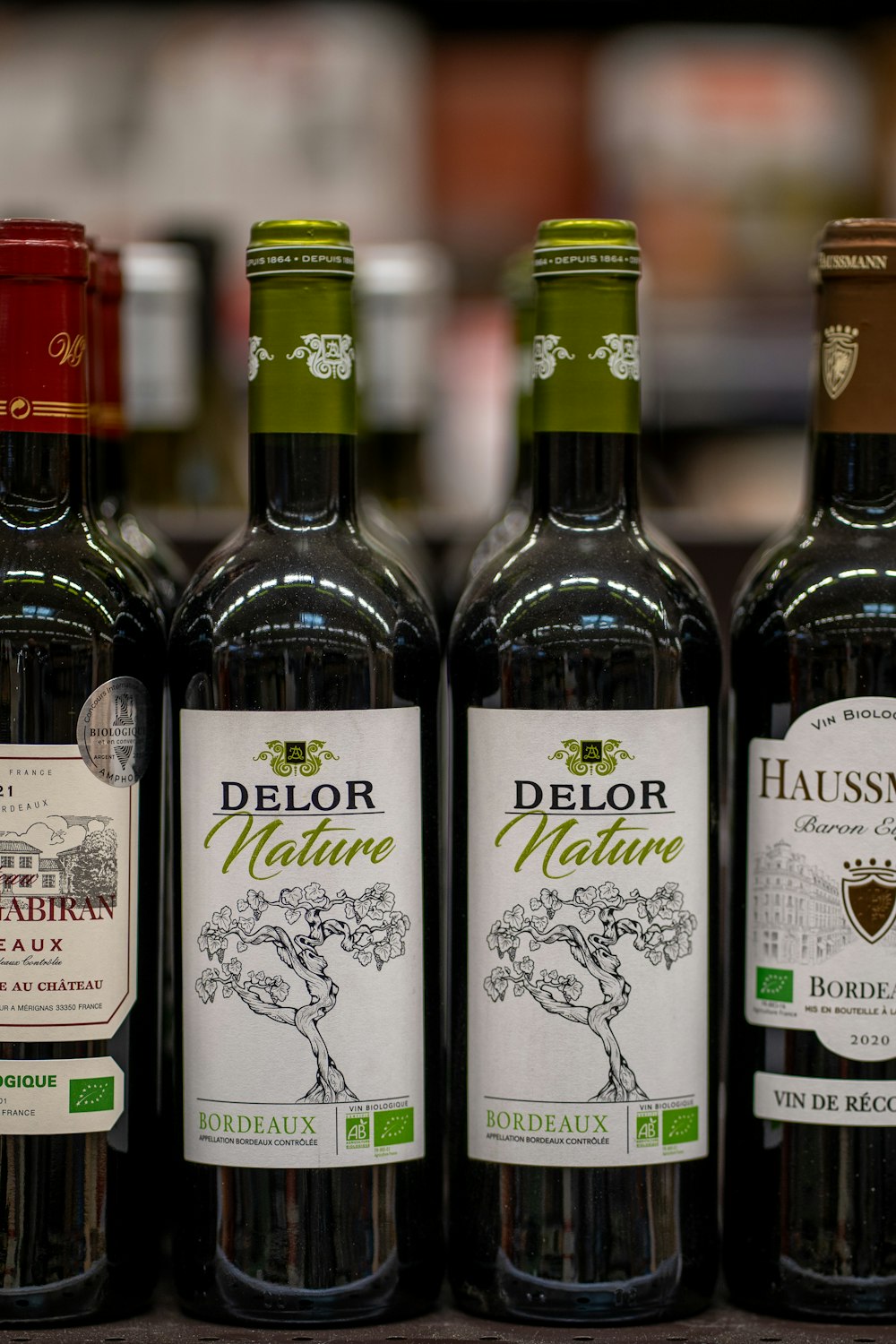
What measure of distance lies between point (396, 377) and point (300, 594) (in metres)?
0.83

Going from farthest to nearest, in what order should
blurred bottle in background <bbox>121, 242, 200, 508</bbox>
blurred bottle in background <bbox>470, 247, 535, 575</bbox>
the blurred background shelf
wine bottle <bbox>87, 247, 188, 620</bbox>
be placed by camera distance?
blurred bottle in background <bbox>121, 242, 200, 508</bbox>, blurred bottle in background <bbox>470, 247, 535, 575</bbox>, wine bottle <bbox>87, 247, 188, 620</bbox>, the blurred background shelf

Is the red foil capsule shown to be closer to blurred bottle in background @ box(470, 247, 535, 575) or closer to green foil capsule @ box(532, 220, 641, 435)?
green foil capsule @ box(532, 220, 641, 435)

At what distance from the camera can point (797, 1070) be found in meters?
1.03

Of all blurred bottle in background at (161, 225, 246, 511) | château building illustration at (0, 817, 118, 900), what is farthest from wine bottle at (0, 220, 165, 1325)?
blurred bottle in background at (161, 225, 246, 511)

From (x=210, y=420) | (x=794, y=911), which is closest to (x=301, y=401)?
(x=794, y=911)

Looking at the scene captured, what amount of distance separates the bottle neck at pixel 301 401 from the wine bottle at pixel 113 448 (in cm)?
13

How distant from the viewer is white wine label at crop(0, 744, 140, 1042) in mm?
987

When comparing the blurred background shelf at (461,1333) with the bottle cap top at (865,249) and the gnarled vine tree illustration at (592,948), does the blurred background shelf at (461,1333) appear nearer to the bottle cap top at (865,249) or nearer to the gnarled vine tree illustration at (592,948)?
the gnarled vine tree illustration at (592,948)

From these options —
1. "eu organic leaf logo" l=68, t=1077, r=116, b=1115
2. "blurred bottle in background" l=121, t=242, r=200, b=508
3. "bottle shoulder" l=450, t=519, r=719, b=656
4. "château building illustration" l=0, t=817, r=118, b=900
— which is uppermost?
"blurred bottle in background" l=121, t=242, r=200, b=508

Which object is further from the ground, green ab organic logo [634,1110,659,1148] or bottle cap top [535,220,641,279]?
bottle cap top [535,220,641,279]

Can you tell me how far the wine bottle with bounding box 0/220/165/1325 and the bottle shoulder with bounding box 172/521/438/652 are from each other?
0.16 feet

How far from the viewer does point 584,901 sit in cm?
100

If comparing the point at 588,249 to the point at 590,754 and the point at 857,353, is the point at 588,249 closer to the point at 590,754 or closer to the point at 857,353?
the point at 857,353

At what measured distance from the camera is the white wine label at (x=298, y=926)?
39.0 inches
